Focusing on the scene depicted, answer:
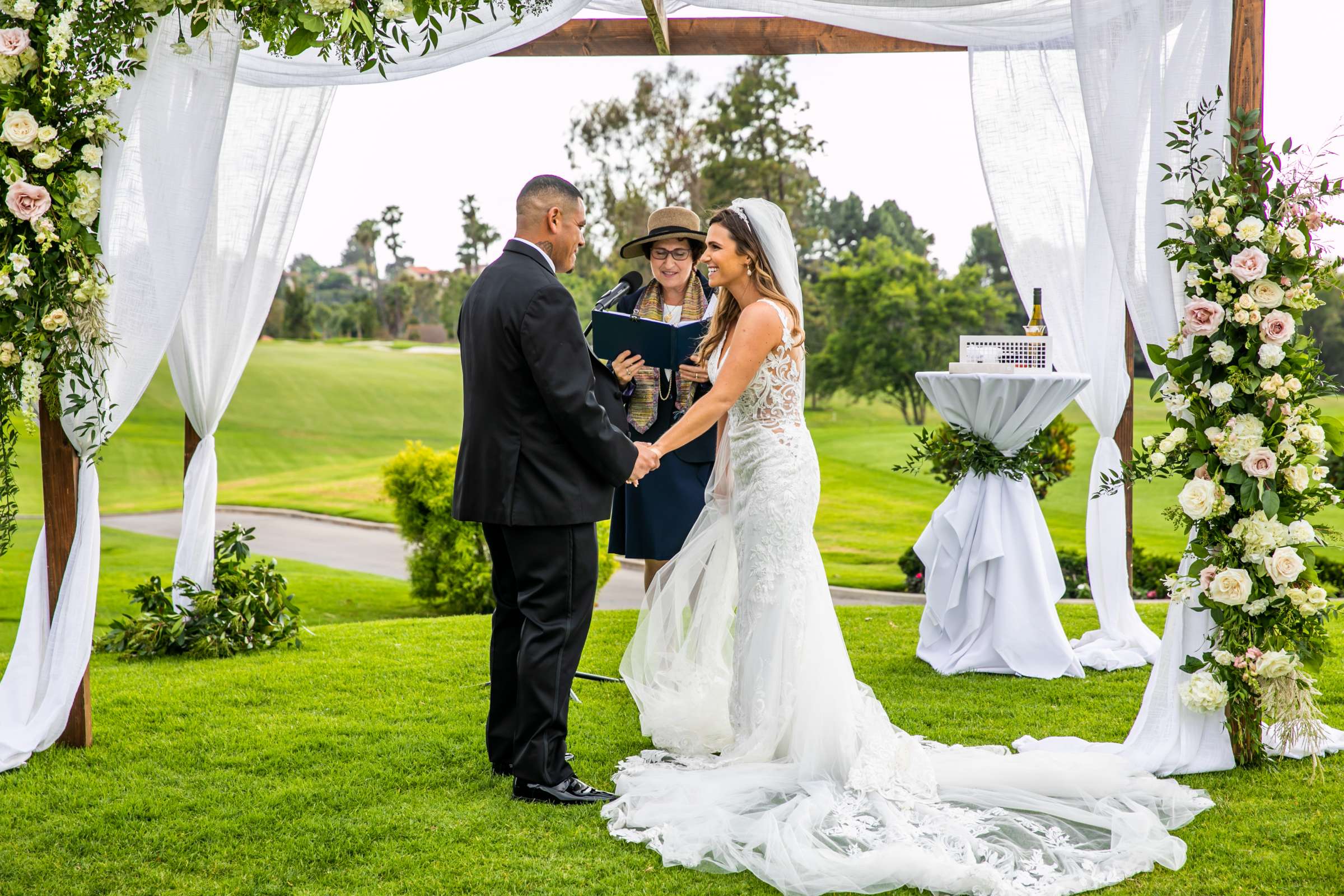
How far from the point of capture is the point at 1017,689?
4359mm

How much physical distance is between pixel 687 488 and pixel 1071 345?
196cm

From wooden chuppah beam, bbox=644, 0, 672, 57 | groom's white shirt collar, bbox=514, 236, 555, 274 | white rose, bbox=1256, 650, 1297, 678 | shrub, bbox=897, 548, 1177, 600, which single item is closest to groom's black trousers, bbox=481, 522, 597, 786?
groom's white shirt collar, bbox=514, 236, 555, 274

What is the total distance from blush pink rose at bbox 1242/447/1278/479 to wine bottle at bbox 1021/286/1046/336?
5.92 feet

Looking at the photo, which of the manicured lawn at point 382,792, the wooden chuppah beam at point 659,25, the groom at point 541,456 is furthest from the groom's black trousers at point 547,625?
the wooden chuppah beam at point 659,25

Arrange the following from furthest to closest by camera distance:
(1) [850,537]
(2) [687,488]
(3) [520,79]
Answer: (3) [520,79], (1) [850,537], (2) [687,488]

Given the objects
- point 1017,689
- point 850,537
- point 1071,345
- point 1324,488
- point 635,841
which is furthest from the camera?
point 850,537

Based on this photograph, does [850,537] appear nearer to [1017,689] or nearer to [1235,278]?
[1017,689]

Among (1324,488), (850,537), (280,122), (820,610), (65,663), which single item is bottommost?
(850,537)

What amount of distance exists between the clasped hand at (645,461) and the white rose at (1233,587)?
1764 millimetres

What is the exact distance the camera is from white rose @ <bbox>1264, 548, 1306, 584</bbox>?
3143 mm

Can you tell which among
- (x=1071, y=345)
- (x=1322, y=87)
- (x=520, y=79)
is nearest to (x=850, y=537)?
(x=1322, y=87)

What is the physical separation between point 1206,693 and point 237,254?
419 cm

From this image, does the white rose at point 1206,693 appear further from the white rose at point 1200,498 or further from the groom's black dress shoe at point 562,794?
the groom's black dress shoe at point 562,794

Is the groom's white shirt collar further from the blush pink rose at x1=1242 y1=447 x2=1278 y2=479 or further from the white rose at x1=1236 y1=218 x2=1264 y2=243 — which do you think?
the blush pink rose at x1=1242 y1=447 x2=1278 y2=479
